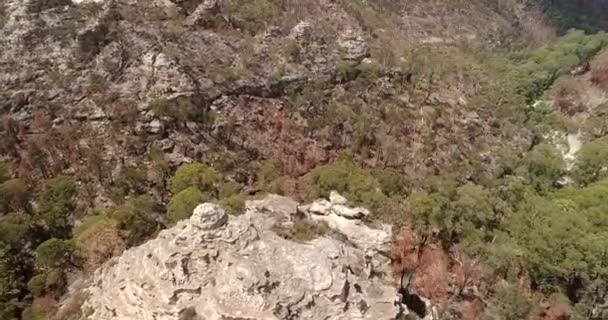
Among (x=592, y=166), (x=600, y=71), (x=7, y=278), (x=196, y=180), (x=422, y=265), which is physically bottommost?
(x=600, y=71)

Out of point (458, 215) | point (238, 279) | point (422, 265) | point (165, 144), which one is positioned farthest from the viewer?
point (165, 144)

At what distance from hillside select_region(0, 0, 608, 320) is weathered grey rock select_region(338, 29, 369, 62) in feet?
1.23

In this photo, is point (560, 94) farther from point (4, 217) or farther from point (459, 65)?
point (4, 217)

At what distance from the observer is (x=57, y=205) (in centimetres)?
4659

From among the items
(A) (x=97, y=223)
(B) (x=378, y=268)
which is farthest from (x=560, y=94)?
(A) (x=97, y=223)

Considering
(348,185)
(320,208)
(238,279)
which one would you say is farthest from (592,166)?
(238,279)

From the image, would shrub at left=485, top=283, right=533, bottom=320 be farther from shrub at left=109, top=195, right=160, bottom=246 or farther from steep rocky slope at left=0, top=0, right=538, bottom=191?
shrub at left=109, top=195, right=160, bottom=246

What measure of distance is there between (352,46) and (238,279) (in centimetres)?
5318

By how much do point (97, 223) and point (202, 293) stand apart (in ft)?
55.1

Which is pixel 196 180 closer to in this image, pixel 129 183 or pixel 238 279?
pixel 129 183

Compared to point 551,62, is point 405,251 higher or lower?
higher

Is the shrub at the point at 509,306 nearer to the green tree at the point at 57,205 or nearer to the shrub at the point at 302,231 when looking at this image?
the shrub at the point at 302,231

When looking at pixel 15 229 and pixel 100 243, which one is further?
pixel 15 229

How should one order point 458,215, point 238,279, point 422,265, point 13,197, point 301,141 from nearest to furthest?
1. point 238,279
2. point 422,265
3. point 458,215
4. point 13,197
5. point 301,141
